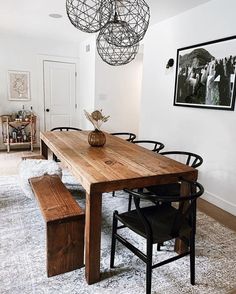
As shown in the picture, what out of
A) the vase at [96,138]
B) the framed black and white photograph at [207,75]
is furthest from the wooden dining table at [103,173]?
the framed black and white photograph at [207,75]

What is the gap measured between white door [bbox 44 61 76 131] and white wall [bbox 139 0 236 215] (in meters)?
2.24

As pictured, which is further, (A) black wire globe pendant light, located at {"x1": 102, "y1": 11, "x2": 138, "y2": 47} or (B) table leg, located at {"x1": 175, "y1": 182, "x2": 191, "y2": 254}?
(A) black wire globe pendant light, located at {"x1": 102, "y1": 11, "x2": 138, "y2": 47}

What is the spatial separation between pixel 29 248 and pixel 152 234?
1.14 metres

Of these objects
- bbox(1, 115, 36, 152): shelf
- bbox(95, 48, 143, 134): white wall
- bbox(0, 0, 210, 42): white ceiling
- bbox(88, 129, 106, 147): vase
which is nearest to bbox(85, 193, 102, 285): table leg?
bbox(88, 129, 106, 147): vase

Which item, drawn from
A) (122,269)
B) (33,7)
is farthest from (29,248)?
(33,7)

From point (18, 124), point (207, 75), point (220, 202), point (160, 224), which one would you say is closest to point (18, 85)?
point (18, 124)

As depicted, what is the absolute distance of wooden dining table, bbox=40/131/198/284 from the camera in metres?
1.67

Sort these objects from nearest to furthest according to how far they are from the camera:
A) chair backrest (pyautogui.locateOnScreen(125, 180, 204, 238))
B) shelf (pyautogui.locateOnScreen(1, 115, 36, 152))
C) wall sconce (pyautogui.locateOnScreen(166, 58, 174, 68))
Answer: chair backrest (pyautogui.locateOnScreen(125, 180, 204, 238))
wall sconce (pyautogui.locateOnScreen(166, 58, 174, 68))
shelf (pyautogui.locateOnScreen(1, 115, 36, 152))

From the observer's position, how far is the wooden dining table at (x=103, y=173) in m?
1.67

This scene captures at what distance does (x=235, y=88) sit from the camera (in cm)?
280

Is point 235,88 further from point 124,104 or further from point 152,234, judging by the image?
point 124,104

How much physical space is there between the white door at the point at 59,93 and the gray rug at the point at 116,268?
367cm

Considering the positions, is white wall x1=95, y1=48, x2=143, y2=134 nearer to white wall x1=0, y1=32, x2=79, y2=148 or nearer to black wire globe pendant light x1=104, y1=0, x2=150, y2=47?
white wall x1=0, y1=32, x2=79, y2=148

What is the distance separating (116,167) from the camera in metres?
1.97
